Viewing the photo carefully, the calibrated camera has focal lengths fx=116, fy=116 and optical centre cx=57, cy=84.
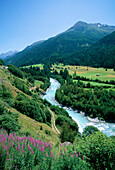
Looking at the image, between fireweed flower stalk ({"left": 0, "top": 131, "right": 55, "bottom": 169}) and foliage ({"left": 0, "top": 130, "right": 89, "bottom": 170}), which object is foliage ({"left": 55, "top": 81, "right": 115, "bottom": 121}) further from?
fireweed flower stalk ({"left": 0, "top": 131, "right": 55, "bottom": 169})

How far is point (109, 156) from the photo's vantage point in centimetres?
1020

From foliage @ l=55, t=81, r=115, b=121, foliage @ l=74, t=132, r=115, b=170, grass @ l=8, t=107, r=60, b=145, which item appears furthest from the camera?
foliage @ l=55, t=81, r=115, b=121

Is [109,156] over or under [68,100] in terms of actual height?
over

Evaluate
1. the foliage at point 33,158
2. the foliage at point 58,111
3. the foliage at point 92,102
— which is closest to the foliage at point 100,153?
the foliage at point 33,158

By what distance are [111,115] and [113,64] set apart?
14669 centimetres

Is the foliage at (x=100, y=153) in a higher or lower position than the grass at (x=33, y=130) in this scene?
higher

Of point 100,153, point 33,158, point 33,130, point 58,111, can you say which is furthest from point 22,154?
point 58,111

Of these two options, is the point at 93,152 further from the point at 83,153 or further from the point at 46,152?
the point at 46,152

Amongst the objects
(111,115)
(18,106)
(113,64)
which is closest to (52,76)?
(113,64)

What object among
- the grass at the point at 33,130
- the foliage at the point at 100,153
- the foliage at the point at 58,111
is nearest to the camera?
the foliage at the point at 100,153

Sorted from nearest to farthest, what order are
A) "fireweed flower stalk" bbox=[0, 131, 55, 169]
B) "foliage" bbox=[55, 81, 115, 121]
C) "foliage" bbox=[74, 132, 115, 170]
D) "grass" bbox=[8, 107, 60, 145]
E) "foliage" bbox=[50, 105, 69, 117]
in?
"fireweed flower stalk" bbox=[0, 131, 55, 169]
"foliage" bbox=[74, 132, 115, 170]
"grass" bbox=[8, 107, 60, 145]
"foliage" bbox=[50, 105, 69, 117]
"foliage" bbox=[55, 81, 115, 121]

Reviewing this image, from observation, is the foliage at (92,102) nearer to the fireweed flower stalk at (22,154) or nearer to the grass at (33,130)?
the grass at (33,130)

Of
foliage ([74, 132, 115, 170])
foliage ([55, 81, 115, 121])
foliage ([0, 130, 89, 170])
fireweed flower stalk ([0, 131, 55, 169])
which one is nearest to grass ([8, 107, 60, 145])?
fireweed flower stalk ([0, 131, 55, 169])

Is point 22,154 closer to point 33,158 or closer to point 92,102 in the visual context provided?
point 33,158
